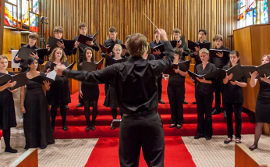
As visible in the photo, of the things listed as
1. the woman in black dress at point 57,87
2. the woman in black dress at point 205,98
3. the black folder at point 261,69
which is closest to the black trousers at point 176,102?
the woman in black dress at point 205,98

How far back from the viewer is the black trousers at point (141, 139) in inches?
60.6

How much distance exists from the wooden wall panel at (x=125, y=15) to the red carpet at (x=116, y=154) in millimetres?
5223

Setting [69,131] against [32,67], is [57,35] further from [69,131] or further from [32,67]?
[69,131]

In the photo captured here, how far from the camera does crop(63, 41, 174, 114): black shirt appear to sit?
150 centimetres

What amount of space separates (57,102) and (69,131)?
54 centimetres

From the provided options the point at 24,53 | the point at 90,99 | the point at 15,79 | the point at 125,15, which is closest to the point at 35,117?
the point at 15,79

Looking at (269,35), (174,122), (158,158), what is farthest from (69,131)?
(269,35)

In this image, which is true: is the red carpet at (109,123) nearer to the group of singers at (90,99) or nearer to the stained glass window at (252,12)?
the group of singers at (90,99)

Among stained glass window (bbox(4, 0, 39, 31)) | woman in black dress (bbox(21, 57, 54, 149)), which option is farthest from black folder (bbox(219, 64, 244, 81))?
stained glass window (bbox(4, 0, 39, 31))

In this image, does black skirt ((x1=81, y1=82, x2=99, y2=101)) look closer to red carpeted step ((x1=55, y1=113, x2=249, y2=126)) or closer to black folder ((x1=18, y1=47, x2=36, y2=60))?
red carpeted step ((x1=55, y1=113, x2=249, y2=126))

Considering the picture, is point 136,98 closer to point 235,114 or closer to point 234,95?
point 234,95

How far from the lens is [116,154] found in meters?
3.06

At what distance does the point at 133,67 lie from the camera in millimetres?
1509

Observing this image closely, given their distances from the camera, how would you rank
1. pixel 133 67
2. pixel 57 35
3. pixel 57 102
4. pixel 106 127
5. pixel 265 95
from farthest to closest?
1. pixel 57 35
2. pixel 106 127
3. pixel 57 102
4. pixel 265 95
5. pixel 133 67
